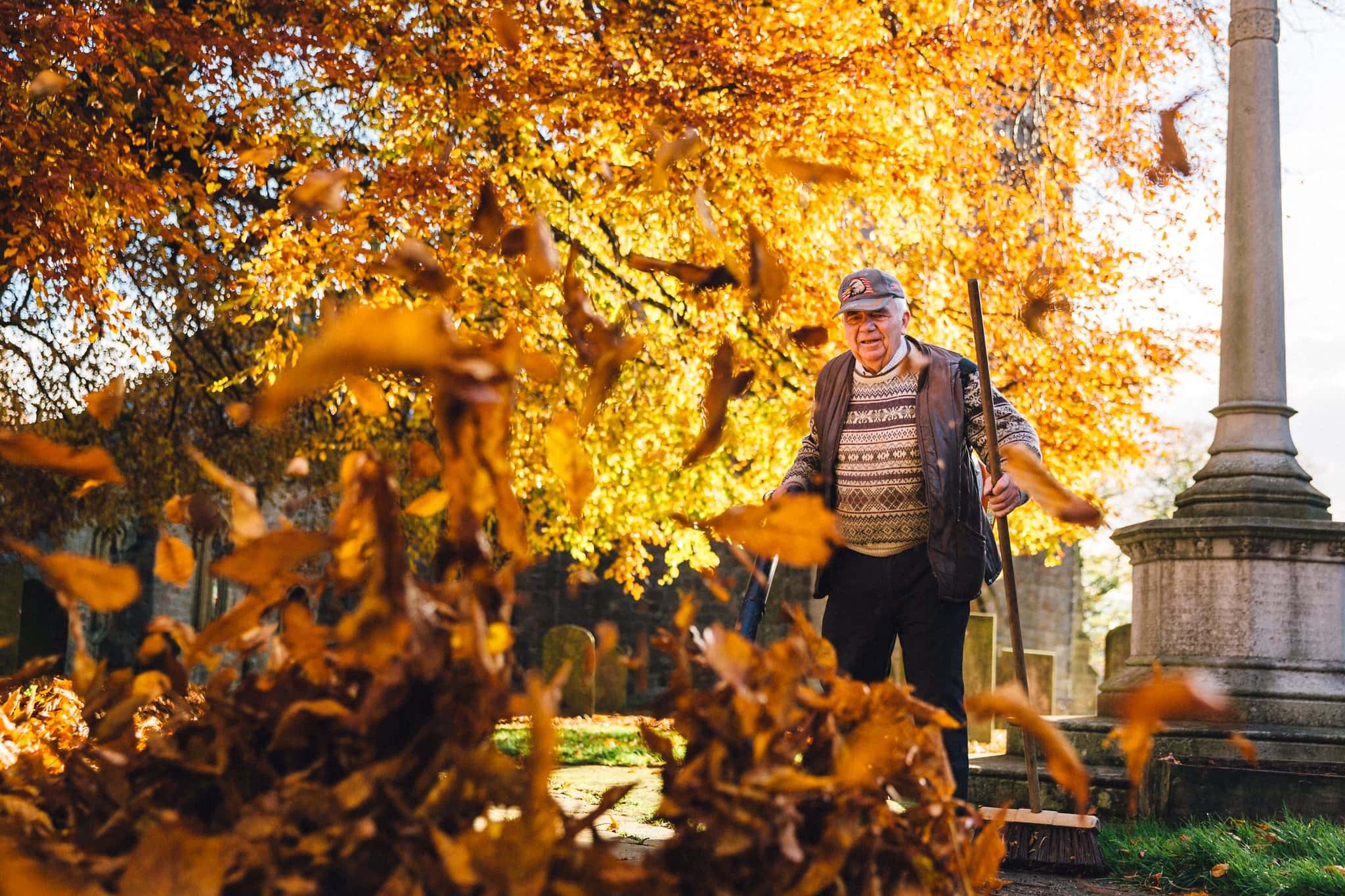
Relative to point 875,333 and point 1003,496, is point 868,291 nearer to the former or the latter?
point 875,333

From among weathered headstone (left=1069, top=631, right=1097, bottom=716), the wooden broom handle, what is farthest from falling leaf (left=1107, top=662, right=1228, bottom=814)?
weathered headstone (left=1069, top=631, right=1097, bottom=716)

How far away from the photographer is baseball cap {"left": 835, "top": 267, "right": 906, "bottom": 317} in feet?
12.9

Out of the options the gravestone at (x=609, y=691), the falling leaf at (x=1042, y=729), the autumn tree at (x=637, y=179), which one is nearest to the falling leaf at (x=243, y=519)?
the falling leaf at (x=1042, y=729)

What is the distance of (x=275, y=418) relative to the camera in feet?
4.95

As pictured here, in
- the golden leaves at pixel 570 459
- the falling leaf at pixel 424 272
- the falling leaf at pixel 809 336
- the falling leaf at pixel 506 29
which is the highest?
the falling leaf at pixel 506 29

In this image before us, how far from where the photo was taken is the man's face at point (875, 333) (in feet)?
13.1

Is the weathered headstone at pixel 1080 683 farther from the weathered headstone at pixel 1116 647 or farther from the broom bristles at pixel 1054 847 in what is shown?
the broom bristles at pixel 1054 847

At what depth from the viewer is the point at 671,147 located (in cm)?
780

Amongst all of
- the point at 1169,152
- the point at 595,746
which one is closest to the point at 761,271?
the point at 595,746

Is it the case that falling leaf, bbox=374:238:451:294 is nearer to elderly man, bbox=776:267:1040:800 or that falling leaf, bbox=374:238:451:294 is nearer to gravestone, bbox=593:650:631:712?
elderly man, bbox=776:267:1040:800

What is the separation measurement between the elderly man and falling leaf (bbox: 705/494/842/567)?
2.19m

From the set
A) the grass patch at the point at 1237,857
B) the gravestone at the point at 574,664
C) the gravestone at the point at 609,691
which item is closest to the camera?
the grass patch at the point at 1237,857

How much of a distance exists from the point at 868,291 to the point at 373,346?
9.06ft

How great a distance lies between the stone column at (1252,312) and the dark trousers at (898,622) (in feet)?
12.7
